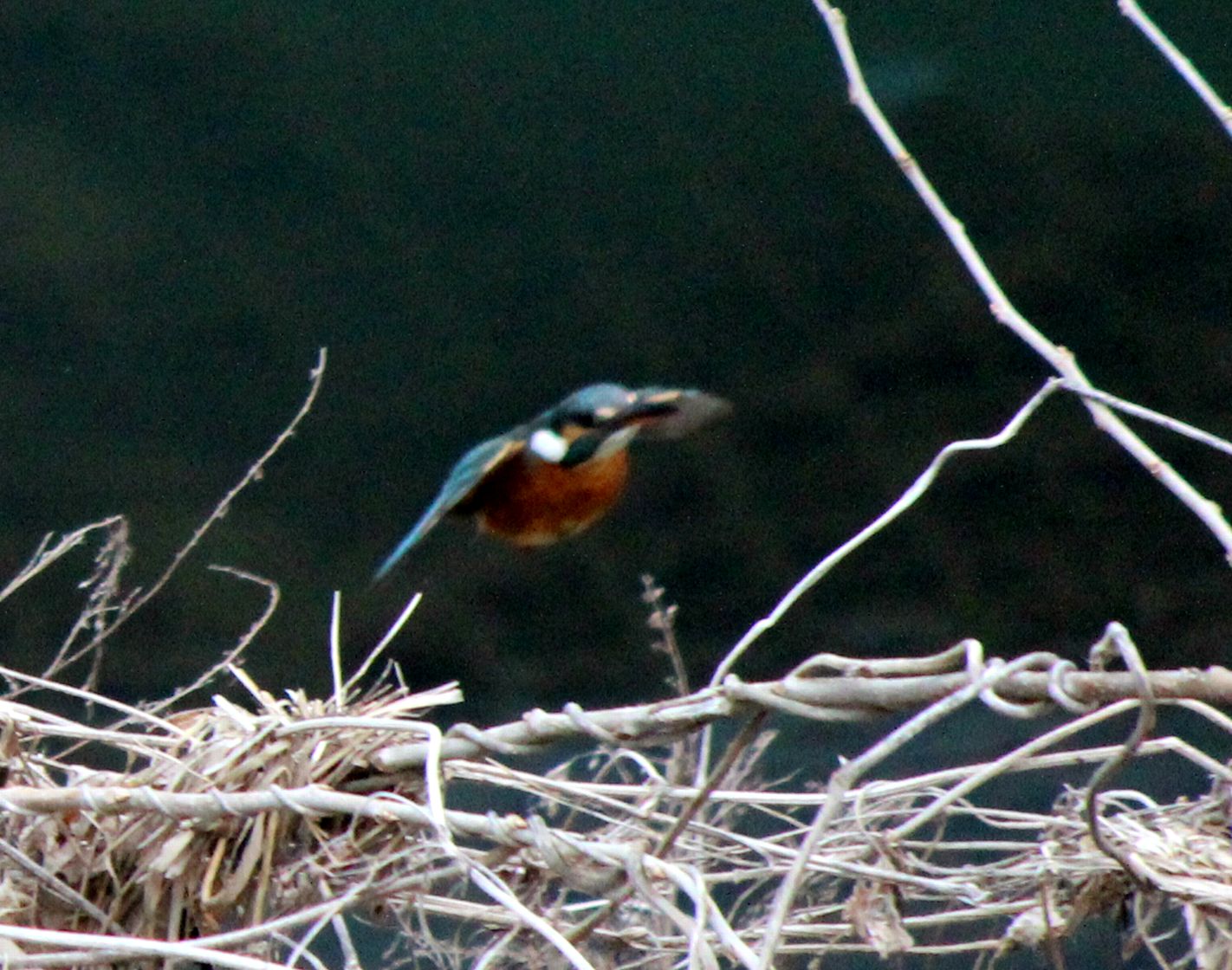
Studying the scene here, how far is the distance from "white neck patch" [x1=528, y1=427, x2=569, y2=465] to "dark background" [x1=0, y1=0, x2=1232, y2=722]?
0.49ft

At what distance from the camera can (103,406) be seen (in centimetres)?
261

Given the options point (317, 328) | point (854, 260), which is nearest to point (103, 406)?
point (317, 328)

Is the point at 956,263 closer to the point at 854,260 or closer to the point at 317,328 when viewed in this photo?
→ the point at 854,260

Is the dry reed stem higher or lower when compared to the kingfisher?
higher

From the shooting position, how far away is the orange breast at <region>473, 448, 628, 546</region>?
246 centimetres

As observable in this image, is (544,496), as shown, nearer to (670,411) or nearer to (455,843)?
(670,411)

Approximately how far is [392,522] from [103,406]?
51 centimetres

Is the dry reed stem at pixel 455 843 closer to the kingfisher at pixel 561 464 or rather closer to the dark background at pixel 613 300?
the kingfisher at pixel 561 464

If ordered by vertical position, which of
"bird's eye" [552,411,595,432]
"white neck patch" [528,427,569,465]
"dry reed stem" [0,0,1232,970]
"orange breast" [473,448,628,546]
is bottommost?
"orange breast" [473,448,628,546]

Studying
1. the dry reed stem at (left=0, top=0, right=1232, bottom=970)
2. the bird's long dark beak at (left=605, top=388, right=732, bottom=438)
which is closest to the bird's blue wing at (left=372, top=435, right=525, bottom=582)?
the bird's long dark beak at (left=605, top=388, right=732, bottom=438)

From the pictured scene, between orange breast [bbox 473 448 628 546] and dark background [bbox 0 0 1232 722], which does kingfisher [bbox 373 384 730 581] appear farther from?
dark background [bbox 0 0 1232 722]

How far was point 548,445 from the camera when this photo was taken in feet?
8.07

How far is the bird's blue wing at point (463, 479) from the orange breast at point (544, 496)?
2.4 inches

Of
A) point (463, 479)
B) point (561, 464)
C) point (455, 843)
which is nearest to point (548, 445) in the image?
point (561, 464)
